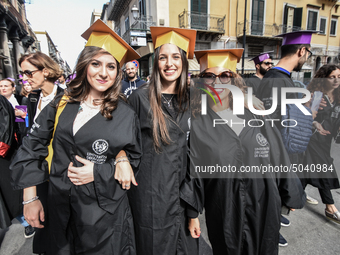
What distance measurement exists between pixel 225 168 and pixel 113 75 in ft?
3.82

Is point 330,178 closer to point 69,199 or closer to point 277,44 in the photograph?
point 69,199

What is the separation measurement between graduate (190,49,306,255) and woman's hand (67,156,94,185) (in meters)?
0.81

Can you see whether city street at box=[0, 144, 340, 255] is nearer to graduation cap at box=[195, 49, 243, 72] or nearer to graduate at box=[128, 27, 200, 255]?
graduate at box=[128, 27, 200, 255]

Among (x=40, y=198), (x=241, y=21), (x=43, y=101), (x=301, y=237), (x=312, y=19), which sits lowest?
(x=301, y=237)

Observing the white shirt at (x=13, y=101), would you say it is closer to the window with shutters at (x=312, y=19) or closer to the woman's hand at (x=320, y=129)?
the woman's hand at (x=320, y=129)

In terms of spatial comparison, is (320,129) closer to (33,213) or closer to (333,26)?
(33,213)

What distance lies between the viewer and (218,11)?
15914mm

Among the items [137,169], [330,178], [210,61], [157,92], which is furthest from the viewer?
[330,178]

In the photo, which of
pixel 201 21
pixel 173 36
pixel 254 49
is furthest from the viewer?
pixel 254 49

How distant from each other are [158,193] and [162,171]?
7.0 inches

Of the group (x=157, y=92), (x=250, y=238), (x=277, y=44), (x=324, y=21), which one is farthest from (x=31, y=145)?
(x=324, y=21)

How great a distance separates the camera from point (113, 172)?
53.5 inches

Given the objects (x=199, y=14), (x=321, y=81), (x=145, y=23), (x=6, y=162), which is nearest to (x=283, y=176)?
(x=321, y=81)

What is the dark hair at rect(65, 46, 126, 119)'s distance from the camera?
4.74 ft
